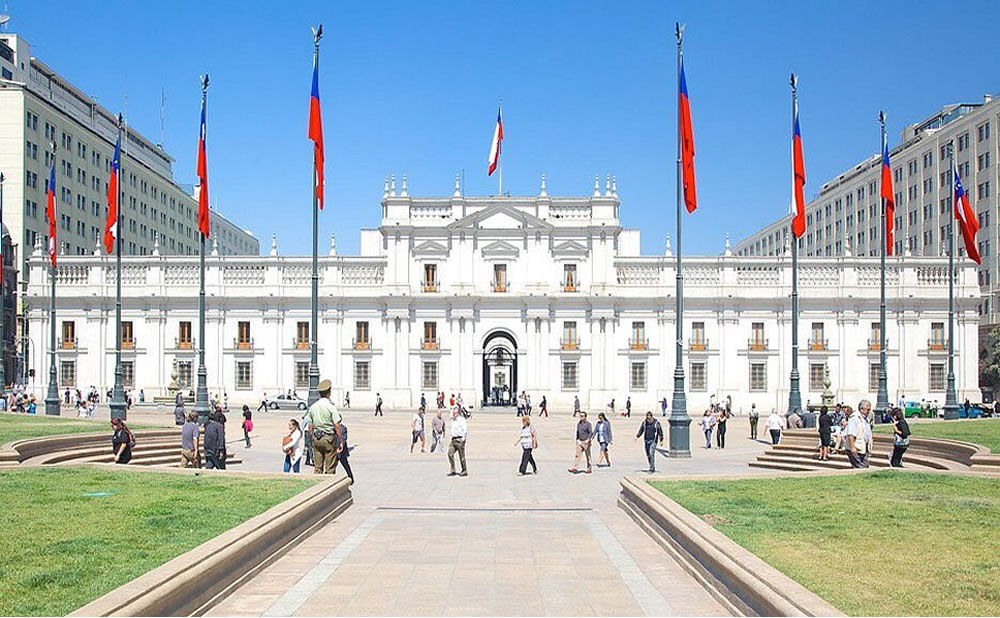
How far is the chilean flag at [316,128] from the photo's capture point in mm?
27391

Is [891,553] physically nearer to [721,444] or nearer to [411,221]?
[721,444]

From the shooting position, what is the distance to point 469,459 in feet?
94.7

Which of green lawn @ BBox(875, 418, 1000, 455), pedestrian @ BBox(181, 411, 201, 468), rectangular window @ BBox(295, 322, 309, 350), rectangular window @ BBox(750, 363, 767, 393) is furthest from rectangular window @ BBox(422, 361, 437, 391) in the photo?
pedestrian @ BBox(181, 411, 201, 468)

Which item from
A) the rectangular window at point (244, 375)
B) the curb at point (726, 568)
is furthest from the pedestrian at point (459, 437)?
the rectangular window at point (244, 375)

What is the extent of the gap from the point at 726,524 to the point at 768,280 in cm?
5690

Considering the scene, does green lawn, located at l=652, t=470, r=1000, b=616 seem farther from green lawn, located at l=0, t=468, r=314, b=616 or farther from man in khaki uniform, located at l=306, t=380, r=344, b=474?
green lawn, located at l=0, t=468, r=314, b=616

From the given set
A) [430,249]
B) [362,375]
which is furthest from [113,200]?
[430,249]

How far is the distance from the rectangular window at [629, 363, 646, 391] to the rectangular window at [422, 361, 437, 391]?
13603mm

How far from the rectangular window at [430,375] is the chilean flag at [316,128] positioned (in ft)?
131

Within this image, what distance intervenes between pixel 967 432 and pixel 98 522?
2384cm

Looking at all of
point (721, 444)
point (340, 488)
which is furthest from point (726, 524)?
point (721, 444)

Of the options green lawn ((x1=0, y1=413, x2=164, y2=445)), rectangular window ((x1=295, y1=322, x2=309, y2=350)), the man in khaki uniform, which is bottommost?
green lawn ((x1=0, y1=413, x2=164, y2=445))

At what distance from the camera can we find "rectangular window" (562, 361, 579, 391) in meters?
66.2

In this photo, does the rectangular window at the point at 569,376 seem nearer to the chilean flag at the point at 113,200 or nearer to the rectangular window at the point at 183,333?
the rectangular window at the point at 183,333
